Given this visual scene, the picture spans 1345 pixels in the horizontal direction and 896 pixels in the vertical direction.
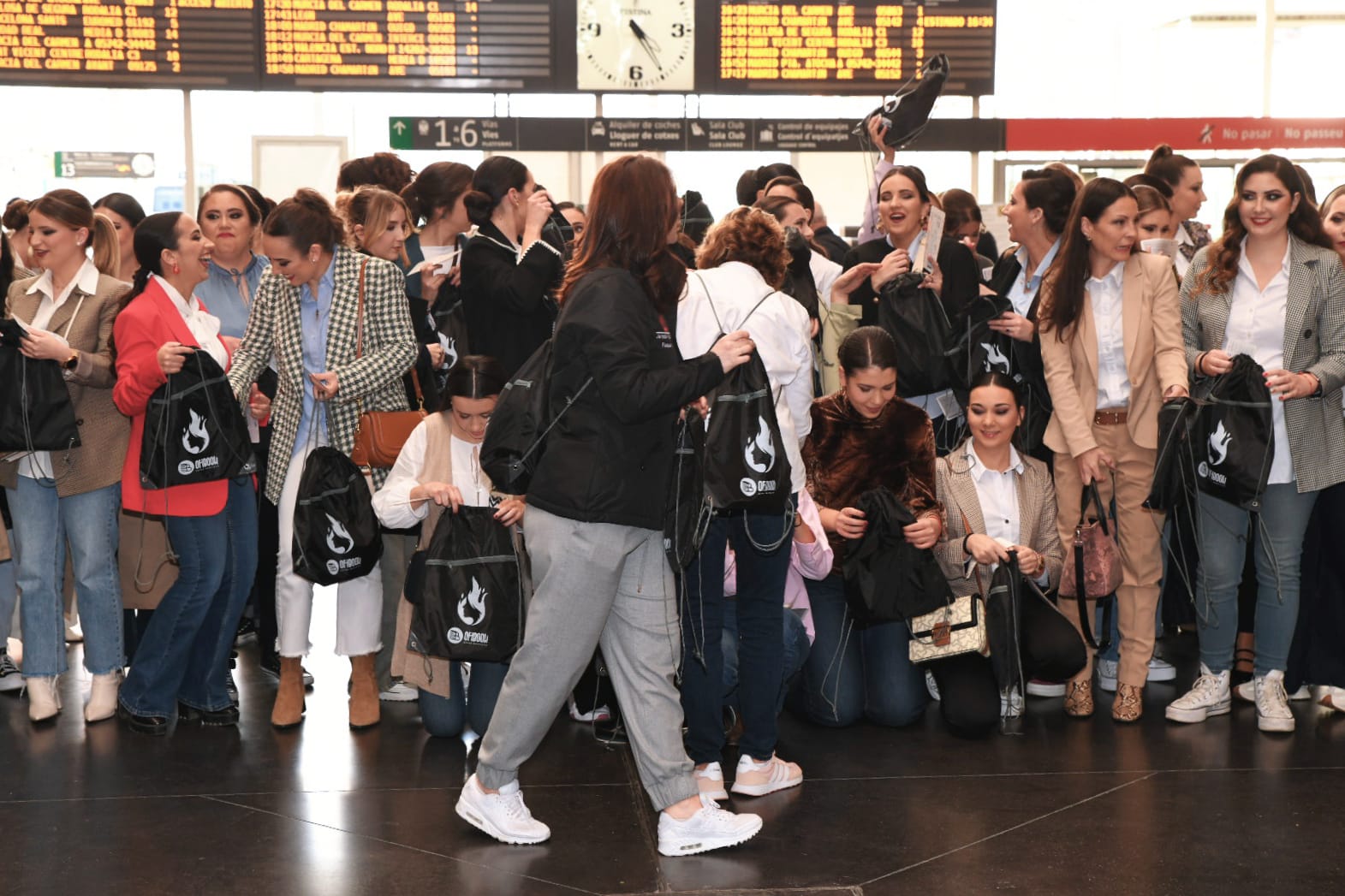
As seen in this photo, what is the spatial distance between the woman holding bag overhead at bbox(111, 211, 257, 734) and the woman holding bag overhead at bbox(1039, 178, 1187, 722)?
2.80 m

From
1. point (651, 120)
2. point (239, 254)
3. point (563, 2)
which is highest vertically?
point (563, 2)

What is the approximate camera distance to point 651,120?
10.0 metres

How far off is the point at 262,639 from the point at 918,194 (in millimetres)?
3063

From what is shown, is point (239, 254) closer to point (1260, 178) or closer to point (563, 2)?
point (1260, 178)

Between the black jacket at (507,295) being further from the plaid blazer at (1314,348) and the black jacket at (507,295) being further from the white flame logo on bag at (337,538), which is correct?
the plaid blazer at (1314,348)

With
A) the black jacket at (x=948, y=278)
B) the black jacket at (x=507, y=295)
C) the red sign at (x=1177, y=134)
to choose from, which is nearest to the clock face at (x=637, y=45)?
the red sign at (x=1177, y=134)

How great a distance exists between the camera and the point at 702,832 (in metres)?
3.63

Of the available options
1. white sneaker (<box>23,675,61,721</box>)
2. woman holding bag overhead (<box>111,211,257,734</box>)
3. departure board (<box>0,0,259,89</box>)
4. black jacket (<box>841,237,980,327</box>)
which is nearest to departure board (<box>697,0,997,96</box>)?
departure board (<box>0,0,259,89</box>)

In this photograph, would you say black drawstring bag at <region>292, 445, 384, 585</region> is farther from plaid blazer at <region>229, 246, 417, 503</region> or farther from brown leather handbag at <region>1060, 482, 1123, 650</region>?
brown leather handbag at <region>1060, 482, 1123, 650</region>

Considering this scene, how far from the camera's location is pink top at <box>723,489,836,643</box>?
4.19 meters

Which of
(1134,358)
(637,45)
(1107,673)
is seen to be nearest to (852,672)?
(1107,673)

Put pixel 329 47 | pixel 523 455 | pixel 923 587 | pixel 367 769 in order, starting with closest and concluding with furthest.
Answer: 1. pixel 523 455
2. pixel 367 769
3. pixel 923 587
4. pixel 329 47

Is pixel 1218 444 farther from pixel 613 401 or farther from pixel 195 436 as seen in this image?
pixel 195 436

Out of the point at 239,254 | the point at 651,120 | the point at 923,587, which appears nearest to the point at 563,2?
the point at 651,120
